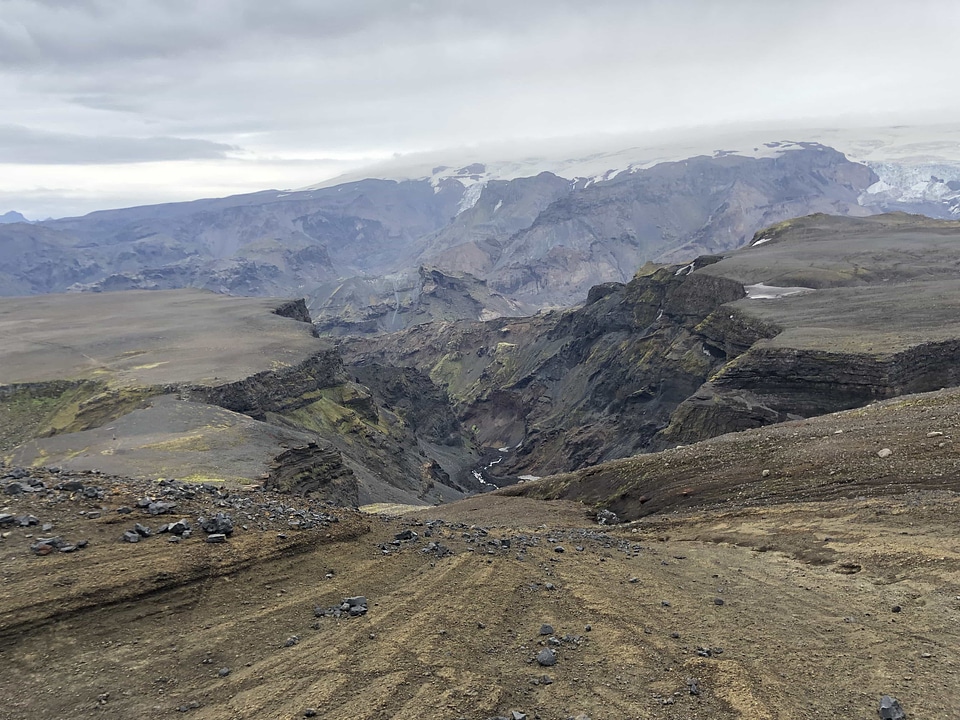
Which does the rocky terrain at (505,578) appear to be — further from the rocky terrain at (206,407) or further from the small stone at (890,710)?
the rocky terrain at (206,407)

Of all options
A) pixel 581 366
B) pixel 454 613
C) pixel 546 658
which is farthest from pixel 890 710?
pixel 581 366

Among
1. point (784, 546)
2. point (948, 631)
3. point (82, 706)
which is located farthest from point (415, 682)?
point (784, 546)

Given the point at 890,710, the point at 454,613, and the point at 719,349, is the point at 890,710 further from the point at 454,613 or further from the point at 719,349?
the point at 719,349

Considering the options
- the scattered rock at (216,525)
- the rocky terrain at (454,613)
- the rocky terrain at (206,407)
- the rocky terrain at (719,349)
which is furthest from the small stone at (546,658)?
the rocky terrain at (719,349)

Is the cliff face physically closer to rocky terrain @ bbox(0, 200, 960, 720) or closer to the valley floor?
rocky terrain @ bbox(0, 200, 960, 720)

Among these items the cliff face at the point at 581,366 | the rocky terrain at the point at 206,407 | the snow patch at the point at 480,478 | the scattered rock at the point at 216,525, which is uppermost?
the scattered rock at the point at 216,525

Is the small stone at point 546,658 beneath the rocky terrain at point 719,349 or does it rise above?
above

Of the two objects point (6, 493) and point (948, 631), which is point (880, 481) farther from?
point (6, 493)
